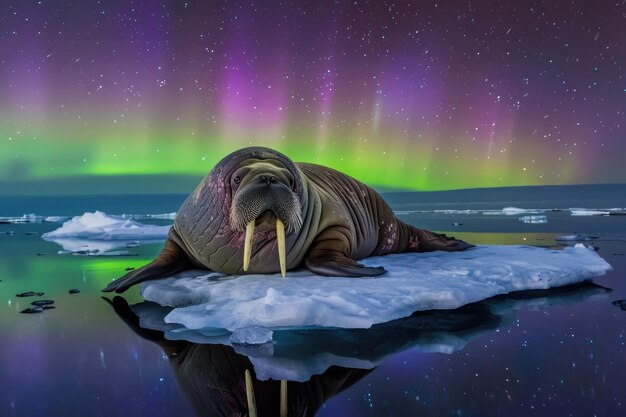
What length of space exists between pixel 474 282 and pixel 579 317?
0.98 m

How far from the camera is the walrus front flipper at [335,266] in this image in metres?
4.96

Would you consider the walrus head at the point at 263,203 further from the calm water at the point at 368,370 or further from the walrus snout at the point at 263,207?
the calm water at the point at 368,370

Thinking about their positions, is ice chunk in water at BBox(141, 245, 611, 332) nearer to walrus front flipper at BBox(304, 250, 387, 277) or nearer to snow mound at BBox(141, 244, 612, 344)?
Result: snow mound at BBox(141, 244, 612, 344)

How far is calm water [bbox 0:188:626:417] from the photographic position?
7.34 feet

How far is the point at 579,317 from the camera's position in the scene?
151 inches

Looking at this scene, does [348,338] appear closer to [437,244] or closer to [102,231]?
[437,244]

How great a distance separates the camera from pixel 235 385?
247cm

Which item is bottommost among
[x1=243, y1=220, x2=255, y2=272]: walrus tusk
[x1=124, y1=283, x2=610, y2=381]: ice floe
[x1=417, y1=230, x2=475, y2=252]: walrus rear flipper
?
[x1=417, y1=230, x2=475, y2=252]: walrus rear flipper

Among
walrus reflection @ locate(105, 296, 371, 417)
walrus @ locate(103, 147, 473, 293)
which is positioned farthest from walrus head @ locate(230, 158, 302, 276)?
walrus reflection @ locate(105, 296, 371, 417)

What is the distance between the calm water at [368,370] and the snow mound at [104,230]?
11.4m

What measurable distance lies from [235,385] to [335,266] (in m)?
2.70

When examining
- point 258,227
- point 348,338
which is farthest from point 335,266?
point 348,338

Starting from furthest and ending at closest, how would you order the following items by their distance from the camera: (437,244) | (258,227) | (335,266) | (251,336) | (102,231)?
(102,231), (437,244), (335,266), (258,227), (251,336)

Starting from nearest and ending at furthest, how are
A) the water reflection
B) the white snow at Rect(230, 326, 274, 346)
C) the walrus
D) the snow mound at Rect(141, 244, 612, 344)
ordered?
1. the water reflection
2. the white snow at Rect(230, 326, 274, 346)
3. the snow mound at Rect(141, 244, 612, 344)
4. the walrus
